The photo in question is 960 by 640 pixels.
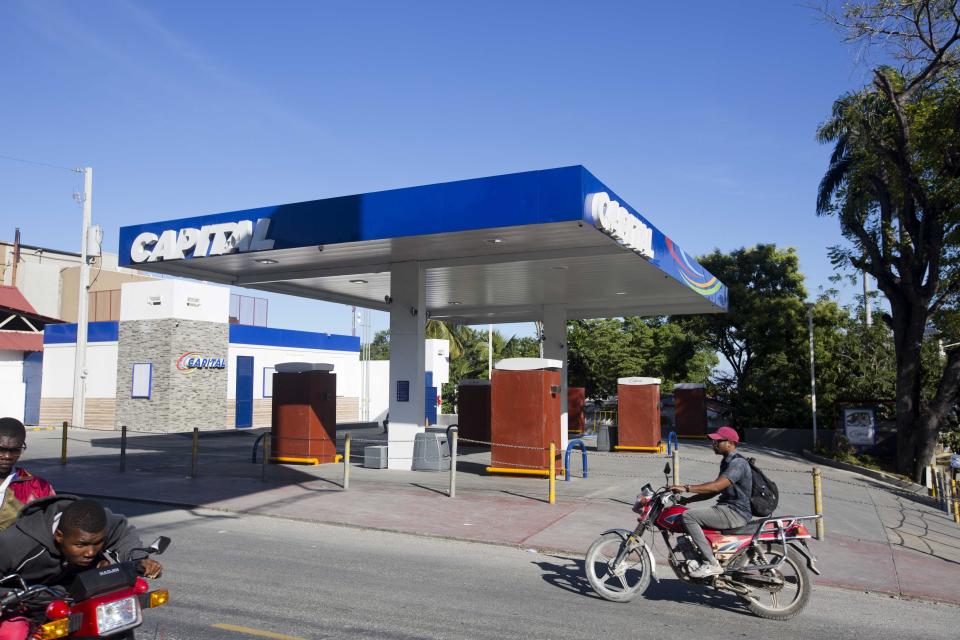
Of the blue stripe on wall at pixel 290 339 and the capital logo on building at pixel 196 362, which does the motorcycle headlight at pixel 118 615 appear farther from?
the blue stripe on wall at pixel 290 339

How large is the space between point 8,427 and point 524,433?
12.4 meters

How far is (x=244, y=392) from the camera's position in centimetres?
3528

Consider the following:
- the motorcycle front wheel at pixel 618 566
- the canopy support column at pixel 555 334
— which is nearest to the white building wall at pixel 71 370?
the canopy support column at pixel 555 334

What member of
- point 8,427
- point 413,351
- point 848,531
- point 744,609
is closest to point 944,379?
point 848,531

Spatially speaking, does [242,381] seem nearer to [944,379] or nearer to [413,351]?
[413,351]

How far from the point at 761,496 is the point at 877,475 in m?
18.6

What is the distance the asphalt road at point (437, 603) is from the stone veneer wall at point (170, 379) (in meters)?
22.7

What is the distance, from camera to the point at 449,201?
14367mm

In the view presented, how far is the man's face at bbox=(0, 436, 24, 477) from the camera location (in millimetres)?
4910

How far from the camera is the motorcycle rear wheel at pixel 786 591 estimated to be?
278 inches

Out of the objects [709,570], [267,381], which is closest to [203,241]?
[709,570]

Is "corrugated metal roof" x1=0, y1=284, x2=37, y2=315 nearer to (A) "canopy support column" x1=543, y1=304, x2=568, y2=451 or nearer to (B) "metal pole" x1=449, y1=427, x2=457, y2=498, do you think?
(A) "canopy support column" x1=543, y1=304, x2=568, y2=451

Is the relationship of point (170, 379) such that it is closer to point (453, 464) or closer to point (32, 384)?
point (32, 384)

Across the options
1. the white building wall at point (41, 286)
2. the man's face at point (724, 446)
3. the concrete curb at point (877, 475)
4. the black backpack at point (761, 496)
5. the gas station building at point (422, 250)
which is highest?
the white building wall at point (41, 286)
